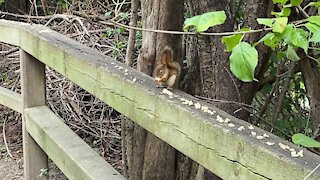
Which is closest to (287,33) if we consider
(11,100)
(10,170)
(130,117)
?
(130,117)

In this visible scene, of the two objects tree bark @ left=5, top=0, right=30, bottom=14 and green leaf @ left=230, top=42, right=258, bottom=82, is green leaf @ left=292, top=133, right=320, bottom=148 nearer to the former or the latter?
green leaf @ left=230, top=42, right=258, bottom=82

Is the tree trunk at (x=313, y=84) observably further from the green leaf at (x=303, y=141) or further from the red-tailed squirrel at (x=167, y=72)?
the green leaf at (x=303, y=141)

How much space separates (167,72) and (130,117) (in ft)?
0.80

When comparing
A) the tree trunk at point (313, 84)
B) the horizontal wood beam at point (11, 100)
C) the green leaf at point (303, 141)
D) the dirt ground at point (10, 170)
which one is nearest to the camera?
the green leaf at point (303, 141)

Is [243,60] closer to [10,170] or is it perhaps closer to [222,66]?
[222,66]

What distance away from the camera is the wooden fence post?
10.4ft

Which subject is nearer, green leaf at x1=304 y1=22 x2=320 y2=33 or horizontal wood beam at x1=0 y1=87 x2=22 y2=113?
green leaf at x1=304 y1=22 x2=320 y2=33

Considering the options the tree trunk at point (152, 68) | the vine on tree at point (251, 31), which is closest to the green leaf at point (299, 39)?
the vine on tree at point (251, 31)

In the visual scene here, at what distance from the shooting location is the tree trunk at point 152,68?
2.50 m

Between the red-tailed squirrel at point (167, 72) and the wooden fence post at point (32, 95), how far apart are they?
1.57 metres

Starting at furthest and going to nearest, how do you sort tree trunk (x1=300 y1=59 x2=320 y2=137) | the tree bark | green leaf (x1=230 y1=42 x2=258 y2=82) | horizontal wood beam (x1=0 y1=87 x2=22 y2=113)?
1. the tree bark
2. horizontal wood beam (x1=0 y1=87 x2=22 y2=113)
3. tree trunk (x1=300 y1=59 x2=320 y2=137)
4. green leaf (x1=230 y1=42 x2=258 y2=82)

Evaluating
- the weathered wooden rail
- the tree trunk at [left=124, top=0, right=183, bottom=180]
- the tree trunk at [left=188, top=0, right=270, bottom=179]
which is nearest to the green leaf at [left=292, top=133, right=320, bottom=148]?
the weathered wooden rail

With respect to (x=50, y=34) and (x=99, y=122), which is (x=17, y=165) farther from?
(x=50, y=34)

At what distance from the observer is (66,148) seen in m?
2.53
